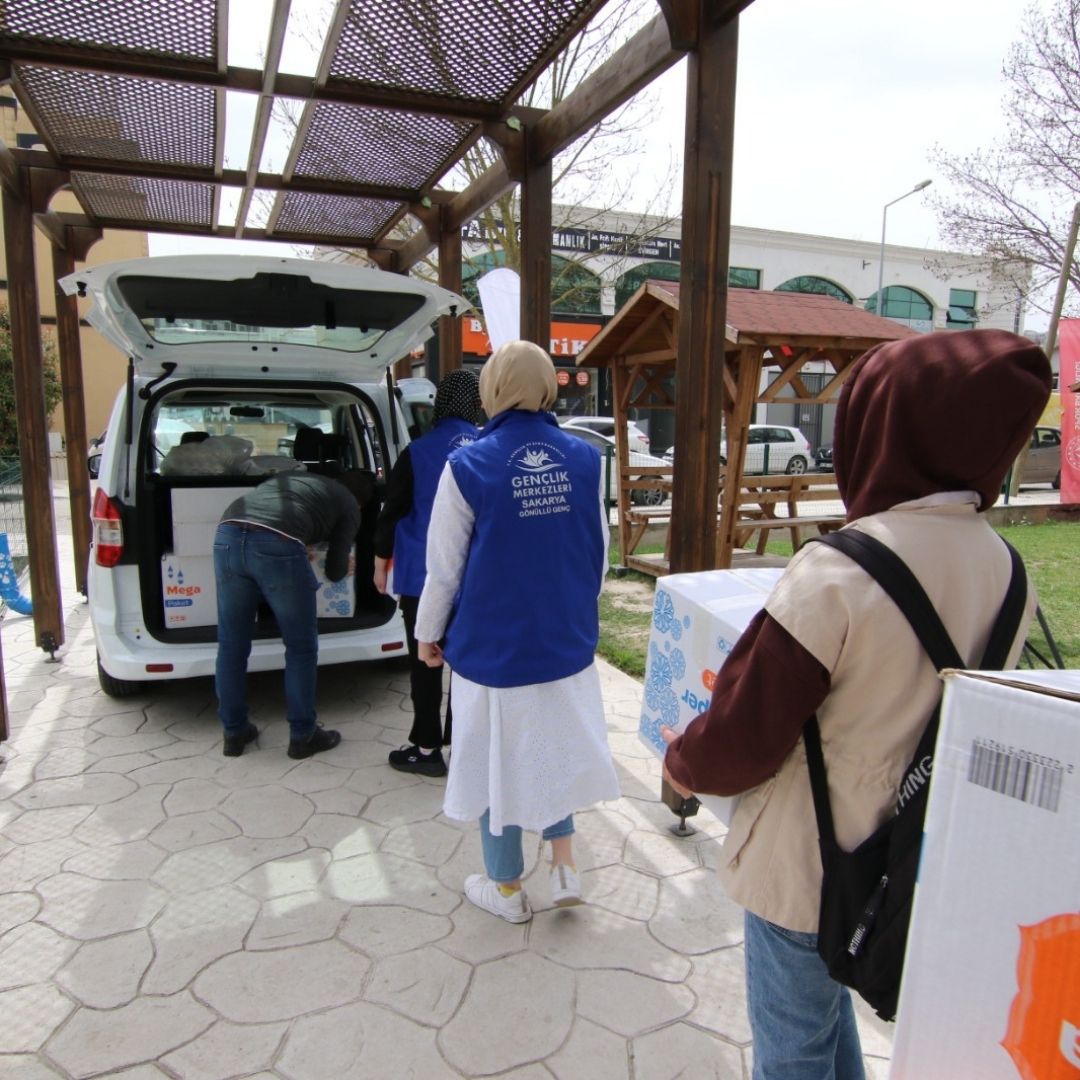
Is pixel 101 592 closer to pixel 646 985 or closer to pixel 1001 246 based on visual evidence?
pixel 646 985

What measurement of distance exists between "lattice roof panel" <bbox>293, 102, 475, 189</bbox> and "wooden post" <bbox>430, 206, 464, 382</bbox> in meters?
0.35

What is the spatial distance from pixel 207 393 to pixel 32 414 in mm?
1126

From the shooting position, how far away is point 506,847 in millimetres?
2438

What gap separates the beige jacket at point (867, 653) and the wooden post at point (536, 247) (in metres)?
3.07

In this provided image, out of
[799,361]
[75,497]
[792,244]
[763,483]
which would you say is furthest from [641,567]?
[792,244]

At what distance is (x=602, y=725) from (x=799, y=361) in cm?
614

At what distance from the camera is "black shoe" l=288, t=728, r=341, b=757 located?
3695mm

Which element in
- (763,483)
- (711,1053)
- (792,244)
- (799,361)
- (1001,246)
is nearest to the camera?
(711,1053)

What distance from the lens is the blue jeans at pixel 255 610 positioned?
348 centimetres

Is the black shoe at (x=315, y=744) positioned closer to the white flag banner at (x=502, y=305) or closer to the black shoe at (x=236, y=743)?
the black shoe at (x=236, y=743)

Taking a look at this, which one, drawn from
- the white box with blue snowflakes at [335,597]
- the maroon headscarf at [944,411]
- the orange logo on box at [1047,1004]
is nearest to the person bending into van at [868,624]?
the maroon headscarf at [944,411]

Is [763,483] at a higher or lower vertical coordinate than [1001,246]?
lower

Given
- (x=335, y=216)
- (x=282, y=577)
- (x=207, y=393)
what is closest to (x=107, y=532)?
(x=282, y=577)

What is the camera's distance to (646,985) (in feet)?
7.33
